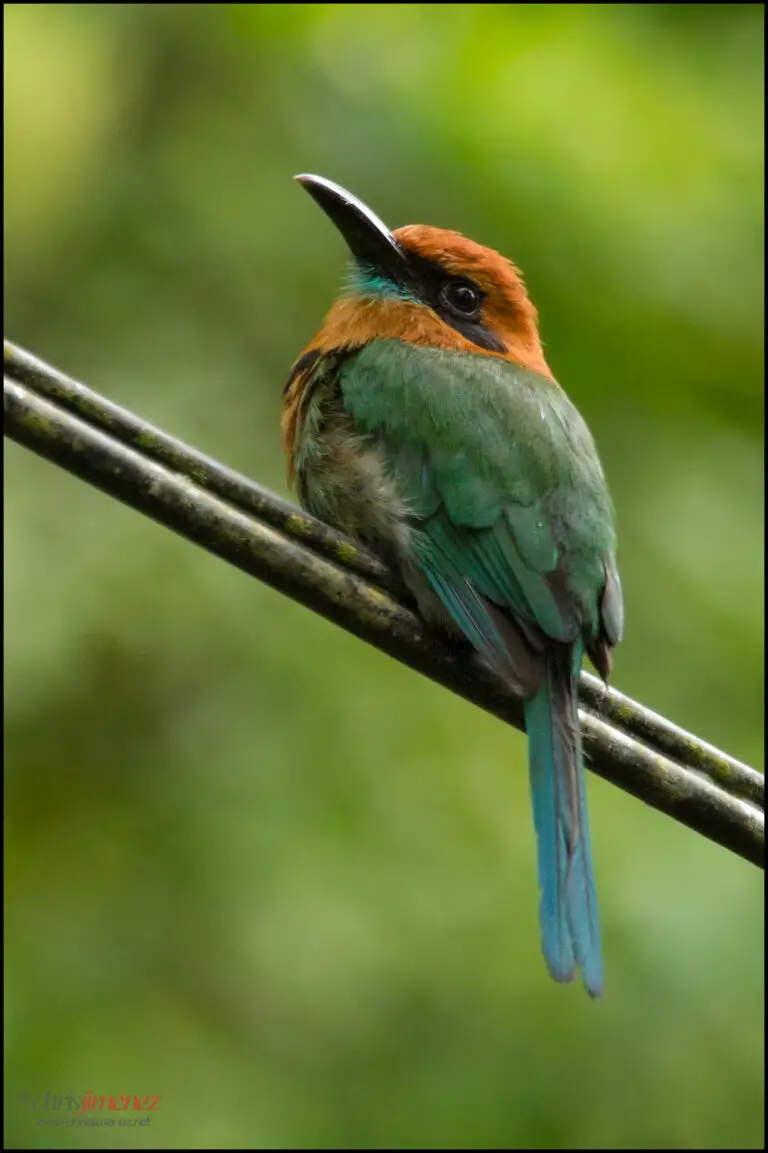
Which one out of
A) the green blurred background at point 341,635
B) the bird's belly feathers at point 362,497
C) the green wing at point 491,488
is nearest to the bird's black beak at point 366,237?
the green wing at point 491,488

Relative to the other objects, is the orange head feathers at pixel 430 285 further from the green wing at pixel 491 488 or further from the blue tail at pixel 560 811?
the blue tail at pixel 560 811

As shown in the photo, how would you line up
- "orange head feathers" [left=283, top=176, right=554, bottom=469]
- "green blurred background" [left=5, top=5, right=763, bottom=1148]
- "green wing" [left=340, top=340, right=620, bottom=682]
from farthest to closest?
"green blurred background" [left=5, top=5, right=763, bottom=1148], "orange head feathers" [left=283, top=176, right=554, bottom=469], "green wing" [left=340, top=340, right=620, bottom=682]

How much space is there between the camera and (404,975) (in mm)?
3809

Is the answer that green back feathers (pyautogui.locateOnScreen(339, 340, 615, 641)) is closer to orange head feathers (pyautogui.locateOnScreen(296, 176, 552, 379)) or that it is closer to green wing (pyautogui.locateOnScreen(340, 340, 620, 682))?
green wing (pyautogui.locateOnScreen(340, 340, 620, 682))

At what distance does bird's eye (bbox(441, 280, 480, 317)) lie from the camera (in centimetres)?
346

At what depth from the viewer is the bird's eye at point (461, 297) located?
346 centimetres

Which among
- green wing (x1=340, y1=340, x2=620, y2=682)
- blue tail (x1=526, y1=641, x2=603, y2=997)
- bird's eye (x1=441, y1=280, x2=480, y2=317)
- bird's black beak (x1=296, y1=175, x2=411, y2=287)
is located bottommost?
blue tail (x1=526, y1=641, x2=603, y2=997)

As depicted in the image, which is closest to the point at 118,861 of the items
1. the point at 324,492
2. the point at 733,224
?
the point at 324,492

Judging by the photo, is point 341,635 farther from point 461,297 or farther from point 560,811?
point 560,811

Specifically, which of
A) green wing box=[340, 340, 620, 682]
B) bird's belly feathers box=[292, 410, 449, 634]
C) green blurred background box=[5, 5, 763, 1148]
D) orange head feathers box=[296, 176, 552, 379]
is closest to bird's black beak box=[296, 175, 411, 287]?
orange head feathers box=[296, 176, 552, 379]

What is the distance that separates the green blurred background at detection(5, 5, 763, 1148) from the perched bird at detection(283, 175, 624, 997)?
113 centimetres

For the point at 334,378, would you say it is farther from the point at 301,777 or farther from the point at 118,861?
the point at 118,861

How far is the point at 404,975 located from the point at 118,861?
836mm

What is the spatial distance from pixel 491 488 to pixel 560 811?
0.62 m
